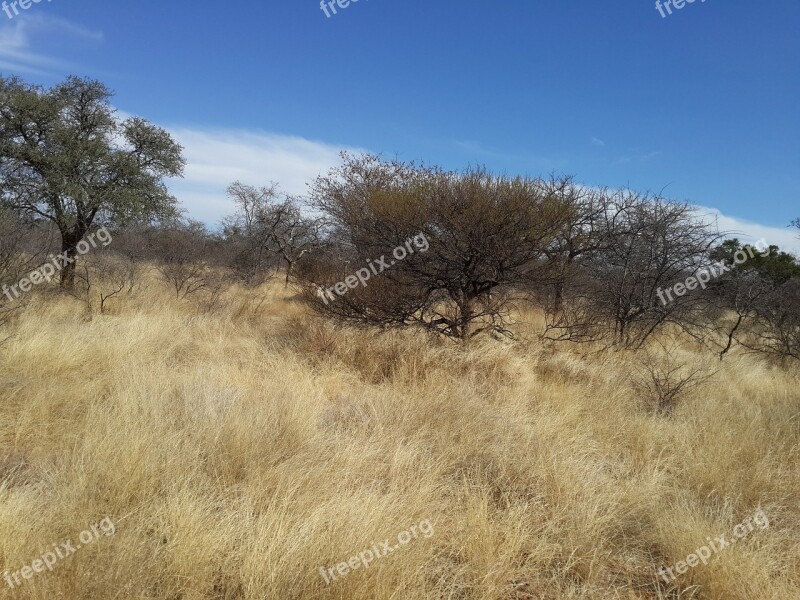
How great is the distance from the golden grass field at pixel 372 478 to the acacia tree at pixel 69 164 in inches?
270

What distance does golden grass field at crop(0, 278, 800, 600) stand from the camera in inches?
85.3

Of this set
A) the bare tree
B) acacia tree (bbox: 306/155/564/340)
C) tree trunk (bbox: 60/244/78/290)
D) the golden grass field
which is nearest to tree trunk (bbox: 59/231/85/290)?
tree trunk (bbox: 60/244/78/290)

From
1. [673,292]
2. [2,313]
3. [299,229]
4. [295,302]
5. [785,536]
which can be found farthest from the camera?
[299,229]

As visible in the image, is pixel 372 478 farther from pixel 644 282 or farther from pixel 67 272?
pixel 67 272

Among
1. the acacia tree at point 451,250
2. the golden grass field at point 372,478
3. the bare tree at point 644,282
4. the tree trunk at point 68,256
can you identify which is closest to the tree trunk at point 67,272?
the tree trunk at point 68,256

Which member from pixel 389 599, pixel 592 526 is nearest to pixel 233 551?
pixel 389 599

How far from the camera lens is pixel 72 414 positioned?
3.84 metres

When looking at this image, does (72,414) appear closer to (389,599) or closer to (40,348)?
(40,348)

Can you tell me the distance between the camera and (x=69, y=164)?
36.2ft

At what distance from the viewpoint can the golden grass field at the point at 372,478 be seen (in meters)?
2.17

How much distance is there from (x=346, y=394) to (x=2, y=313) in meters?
5.08

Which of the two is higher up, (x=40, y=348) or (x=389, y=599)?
(x=40, y=348)

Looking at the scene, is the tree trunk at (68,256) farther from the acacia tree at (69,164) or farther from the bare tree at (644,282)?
the bare tree at (644,282)

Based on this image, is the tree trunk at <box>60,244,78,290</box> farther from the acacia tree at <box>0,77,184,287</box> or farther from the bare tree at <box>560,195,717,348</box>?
the bare tree at <box>560,195,717,348</box>
